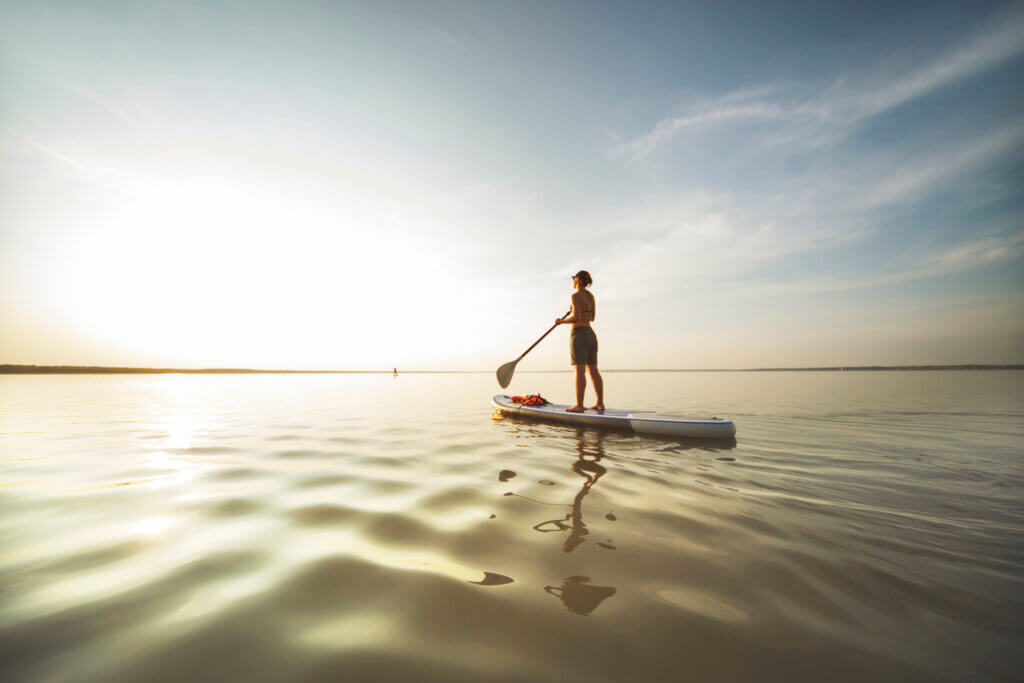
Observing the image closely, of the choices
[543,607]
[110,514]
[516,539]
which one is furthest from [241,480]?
[543,607]

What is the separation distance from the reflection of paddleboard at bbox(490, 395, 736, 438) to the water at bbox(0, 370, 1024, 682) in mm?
1497

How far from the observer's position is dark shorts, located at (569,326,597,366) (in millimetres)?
7871

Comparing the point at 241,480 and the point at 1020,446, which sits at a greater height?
the point at 1020,446

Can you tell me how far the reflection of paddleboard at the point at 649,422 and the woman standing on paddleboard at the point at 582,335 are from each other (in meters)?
0.40

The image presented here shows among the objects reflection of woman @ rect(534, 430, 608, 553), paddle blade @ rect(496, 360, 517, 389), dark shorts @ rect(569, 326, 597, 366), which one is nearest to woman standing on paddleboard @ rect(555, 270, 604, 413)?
dark shorts @ rect(569, 326, 597, 366)

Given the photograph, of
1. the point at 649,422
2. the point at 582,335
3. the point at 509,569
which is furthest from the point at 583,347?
the point at 509,569

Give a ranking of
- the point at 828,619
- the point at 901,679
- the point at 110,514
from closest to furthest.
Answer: the point at 901,679 → the point at 828,619 → the point at 110,514

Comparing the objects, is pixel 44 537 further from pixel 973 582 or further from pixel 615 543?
pixel 973 582

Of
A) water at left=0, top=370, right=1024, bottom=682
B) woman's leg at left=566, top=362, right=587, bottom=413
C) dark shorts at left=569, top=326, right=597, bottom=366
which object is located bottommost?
water at left=0, top=370, right=1024, bottom=682

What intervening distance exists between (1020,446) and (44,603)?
10.3 m

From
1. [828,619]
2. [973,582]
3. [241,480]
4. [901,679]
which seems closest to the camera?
[901,679]

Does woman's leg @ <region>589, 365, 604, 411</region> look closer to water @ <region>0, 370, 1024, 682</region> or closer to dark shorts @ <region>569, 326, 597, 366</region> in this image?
dark shorts @ <region>569, 326, 597, 366</region>

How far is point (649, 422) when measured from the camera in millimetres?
6590

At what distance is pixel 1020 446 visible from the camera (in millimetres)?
5410
